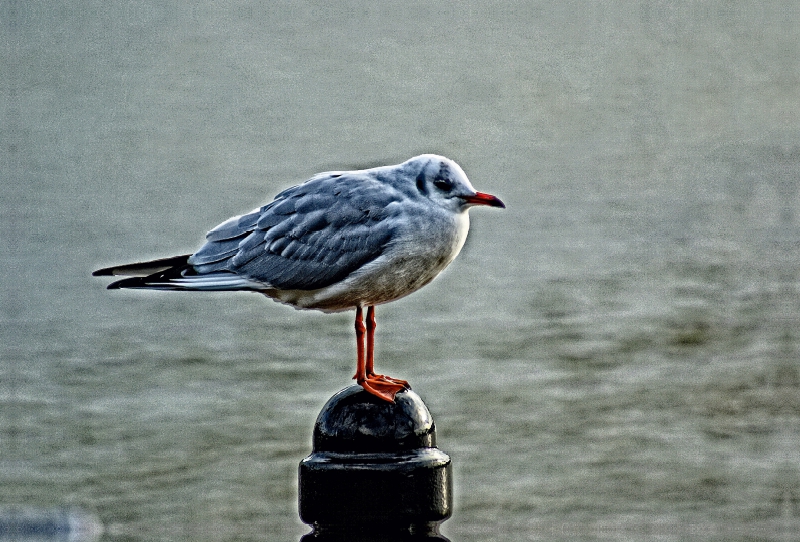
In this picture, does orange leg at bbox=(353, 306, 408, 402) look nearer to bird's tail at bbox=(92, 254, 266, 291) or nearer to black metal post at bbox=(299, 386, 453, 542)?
black metal post at bbox=(299, 386, 453, 542)

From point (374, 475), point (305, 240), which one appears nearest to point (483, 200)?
point (305, 240)

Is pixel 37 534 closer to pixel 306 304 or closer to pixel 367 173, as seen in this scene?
pixel 306 304

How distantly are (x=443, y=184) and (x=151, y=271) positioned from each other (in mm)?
793

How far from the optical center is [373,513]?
7.54 ft

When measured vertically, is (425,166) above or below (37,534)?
above

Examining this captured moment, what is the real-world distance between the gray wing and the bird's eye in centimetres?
15

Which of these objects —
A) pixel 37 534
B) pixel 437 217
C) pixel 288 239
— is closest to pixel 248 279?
pixel 288 239

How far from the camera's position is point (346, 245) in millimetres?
2826

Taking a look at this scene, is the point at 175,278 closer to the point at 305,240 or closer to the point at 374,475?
the point at 305,240

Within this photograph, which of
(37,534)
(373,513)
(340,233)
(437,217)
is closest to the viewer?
(373,513)

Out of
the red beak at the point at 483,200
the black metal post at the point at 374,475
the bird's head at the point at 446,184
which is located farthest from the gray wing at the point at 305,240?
the black metal post at the point at 374,475

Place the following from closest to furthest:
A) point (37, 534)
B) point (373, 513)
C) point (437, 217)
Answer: point (373, 513)
point (437, 217)
point (37, 534)

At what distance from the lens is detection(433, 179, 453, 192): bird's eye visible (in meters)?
2.66

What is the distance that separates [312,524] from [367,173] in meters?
0.89
